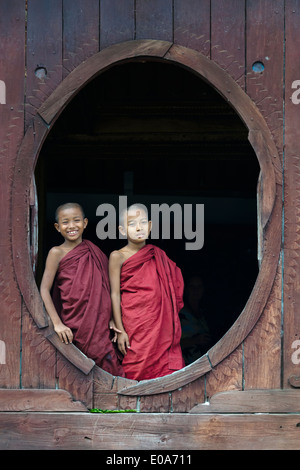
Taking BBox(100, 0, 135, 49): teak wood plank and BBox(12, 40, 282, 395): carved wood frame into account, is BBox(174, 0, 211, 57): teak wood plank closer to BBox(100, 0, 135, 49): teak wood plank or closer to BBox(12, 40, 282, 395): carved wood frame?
BBox(12, 40, 282, 395): carved wood frame

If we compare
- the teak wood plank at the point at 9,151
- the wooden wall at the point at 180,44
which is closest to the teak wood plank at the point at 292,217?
the wooden wall at the point at 180,44

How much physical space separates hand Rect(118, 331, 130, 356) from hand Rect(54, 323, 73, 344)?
0.39 meters

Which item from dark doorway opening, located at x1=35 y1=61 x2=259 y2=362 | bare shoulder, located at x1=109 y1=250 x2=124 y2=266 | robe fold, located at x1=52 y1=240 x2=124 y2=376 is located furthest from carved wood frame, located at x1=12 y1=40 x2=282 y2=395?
dark doorway opening, located at x1=35 y1=61 x2=259 y2=362

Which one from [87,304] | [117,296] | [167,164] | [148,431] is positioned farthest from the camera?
[167,164]

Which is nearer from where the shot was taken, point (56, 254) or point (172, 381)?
point (172, 381)

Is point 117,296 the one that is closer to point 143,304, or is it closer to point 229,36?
point 143,304

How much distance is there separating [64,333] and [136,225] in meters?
0.75

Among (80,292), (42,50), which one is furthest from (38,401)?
(42,50)

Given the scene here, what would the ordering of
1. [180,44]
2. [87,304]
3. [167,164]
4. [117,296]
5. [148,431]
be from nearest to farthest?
[148,431], [180,44], [87,304], [117,296], [167,164]

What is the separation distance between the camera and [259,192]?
3.53m

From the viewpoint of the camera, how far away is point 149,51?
11.6 feet

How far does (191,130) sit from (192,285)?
1.18m

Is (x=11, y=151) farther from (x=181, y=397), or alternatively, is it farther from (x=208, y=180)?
(x=208, y=180)

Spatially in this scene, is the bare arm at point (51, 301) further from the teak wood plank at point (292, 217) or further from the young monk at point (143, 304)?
the teak wood plank at point (292, 217)
